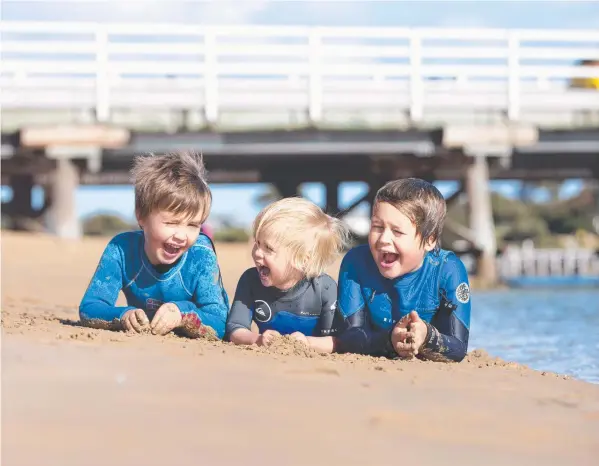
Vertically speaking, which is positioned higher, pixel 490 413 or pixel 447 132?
pixel 447 132

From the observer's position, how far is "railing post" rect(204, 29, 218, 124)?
527 inches

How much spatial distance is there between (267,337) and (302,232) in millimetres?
477

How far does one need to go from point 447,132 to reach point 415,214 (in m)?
10.1

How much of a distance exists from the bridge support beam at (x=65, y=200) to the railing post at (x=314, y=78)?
139 inches

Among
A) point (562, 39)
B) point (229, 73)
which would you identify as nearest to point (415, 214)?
point (229, 73)

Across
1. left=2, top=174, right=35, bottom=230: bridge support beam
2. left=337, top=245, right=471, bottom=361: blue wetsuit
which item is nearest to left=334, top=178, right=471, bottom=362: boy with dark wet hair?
left=337, top=245, right=471, bottom=361: blue wetsuit

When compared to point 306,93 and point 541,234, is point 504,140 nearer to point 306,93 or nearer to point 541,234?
point 306,93

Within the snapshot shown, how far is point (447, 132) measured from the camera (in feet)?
45.1

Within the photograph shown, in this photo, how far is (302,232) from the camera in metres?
4.00

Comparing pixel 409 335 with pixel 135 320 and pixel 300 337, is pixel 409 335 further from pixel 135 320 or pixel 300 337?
pixel 135 320

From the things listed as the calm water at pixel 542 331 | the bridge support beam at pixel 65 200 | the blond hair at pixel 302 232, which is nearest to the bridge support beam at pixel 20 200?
the bridge support beam at pixel 65 200

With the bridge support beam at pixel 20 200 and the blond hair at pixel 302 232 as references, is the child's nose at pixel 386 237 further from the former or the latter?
Result: the bridge support beam at pixel 20 200

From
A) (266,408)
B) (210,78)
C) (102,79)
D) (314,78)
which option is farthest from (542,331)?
(102,79)

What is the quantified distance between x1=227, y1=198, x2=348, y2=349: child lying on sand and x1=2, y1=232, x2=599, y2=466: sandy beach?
0.37 meters
